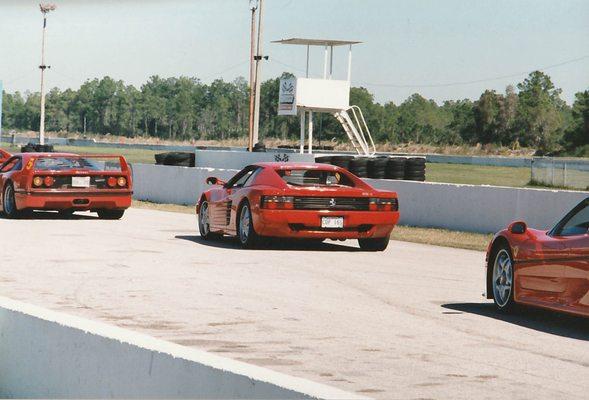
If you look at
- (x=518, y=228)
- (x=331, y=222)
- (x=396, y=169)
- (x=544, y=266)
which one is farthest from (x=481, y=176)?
(x=544, y=266)

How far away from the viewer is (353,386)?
6.48 meters

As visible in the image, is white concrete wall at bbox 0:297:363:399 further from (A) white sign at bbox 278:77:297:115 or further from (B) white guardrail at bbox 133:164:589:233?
(A) white sign at bbox 278:77:297:115

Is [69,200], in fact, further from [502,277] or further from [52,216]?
[502,277]

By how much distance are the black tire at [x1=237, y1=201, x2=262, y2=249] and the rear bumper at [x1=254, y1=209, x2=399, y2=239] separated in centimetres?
15

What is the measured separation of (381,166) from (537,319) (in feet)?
85.4

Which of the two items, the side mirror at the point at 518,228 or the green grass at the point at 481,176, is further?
the green grass at the point at 481,176

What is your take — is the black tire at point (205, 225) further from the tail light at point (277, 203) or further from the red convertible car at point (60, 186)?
the red convertible car at point (60, 186)

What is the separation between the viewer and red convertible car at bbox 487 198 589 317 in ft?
30.3

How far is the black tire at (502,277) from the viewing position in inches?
409

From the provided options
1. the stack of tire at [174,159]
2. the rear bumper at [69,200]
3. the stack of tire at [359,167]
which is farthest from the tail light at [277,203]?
the stack of tire at [174,159]

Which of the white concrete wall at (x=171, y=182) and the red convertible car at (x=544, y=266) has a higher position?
the red convertible car at (x=544, y=266)

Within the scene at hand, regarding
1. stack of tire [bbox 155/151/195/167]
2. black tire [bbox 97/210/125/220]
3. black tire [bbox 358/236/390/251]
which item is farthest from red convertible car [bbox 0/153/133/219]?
stack of tire [bbox 155/151/195/167]

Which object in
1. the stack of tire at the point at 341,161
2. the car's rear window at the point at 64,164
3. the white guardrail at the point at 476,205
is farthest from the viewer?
the stack of tire at the point at 341,161

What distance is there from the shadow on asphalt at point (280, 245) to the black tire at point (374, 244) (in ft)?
0.59
